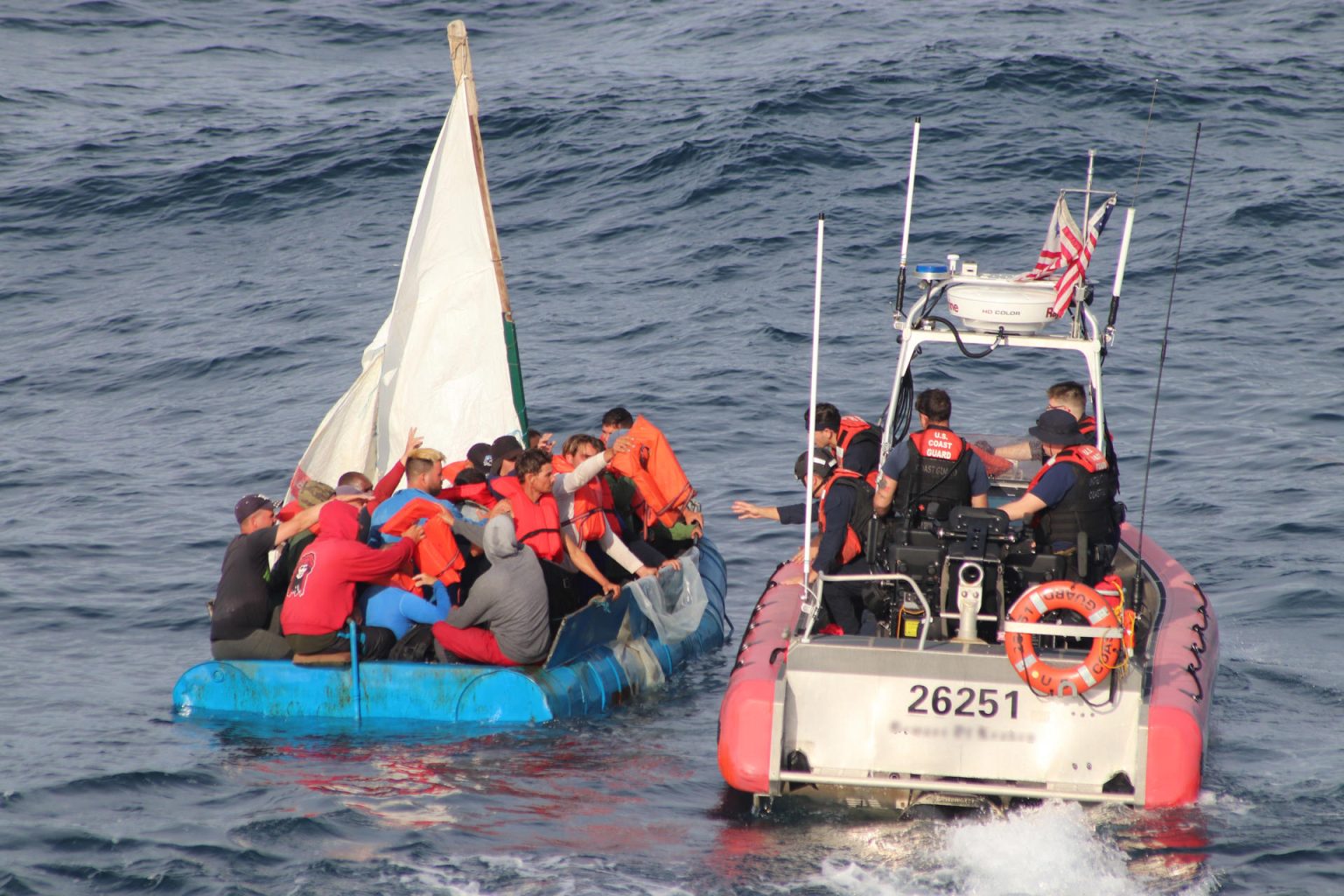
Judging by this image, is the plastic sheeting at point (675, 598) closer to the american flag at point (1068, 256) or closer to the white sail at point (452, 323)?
the white sail at point (452, 323)

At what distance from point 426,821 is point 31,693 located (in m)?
3.68

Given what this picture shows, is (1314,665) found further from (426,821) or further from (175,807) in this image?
(175,807)

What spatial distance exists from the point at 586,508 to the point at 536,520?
18.9 inches

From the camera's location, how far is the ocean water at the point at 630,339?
6.61 m

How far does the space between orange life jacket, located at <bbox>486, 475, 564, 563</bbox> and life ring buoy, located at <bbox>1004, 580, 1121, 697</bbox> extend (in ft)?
9.70

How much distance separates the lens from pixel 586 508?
8.77m

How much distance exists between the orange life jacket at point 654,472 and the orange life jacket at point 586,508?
0.82 m

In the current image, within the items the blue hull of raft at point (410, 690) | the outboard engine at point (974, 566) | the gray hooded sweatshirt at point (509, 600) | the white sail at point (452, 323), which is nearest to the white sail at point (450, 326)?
the white sail at point (452, 323)

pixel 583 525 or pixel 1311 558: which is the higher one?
pixel 583 525

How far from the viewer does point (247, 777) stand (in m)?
7.35

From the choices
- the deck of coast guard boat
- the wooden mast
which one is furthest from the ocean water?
the wooden mast

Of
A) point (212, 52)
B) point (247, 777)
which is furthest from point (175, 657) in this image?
point (212, 52)

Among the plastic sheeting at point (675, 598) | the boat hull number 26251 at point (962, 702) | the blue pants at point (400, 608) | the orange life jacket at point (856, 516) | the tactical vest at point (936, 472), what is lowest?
the plastic sheeting at point (675, 598)

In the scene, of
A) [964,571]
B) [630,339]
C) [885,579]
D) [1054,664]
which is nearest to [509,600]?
[885,579]
